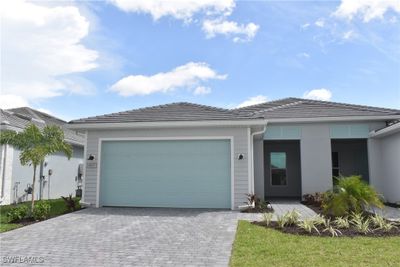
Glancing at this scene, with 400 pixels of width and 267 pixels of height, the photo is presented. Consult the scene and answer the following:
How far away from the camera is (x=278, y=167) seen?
19.6m

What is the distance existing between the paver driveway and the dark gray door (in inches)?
357

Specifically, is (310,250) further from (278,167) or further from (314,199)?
(278,167)

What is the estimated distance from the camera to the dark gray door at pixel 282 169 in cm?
1938

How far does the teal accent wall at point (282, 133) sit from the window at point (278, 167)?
3.84 meters

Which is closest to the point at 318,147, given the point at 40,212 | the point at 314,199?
the point at 314,199

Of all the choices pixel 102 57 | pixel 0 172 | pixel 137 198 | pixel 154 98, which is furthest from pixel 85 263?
pixel 154 98

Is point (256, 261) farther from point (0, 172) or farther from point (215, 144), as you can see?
point (0, 172)

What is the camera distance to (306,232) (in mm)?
7879

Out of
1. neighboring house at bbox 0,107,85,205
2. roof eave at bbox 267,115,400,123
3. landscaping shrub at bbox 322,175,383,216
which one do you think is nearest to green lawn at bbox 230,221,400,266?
landscaping shrub at bbox 322,175,383,216

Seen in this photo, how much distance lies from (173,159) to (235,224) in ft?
13.8

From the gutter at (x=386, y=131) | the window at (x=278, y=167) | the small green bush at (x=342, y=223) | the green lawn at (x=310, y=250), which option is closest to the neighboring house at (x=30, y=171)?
the green lawn at (x=310, y=250)

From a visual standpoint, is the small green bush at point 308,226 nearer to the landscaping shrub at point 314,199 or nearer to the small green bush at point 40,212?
the landscaping shrub at point 314,199

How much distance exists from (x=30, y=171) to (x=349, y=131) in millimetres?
14599

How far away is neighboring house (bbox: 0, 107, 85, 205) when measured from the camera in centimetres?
1335
